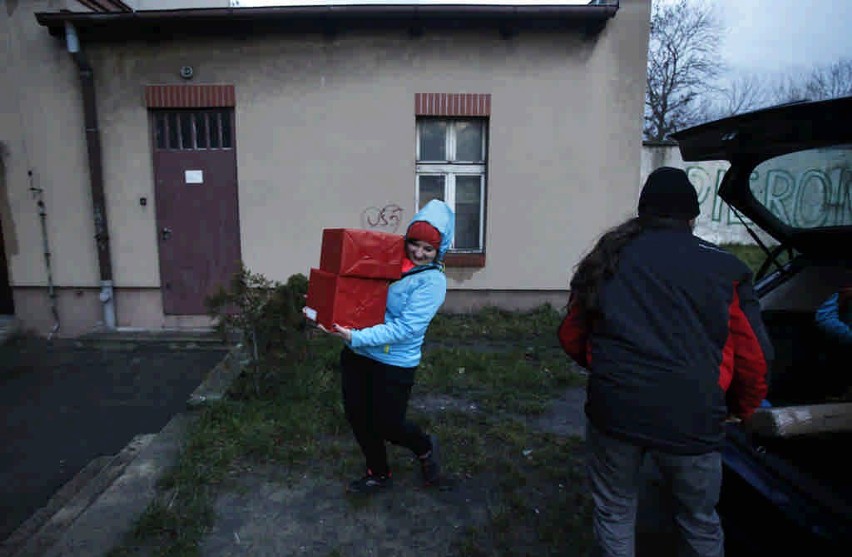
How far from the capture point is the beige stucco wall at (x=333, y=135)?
6.25m

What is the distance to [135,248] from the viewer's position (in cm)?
654

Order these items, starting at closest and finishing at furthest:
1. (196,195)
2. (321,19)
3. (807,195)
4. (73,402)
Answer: (807,195)
(73,402)
(321,19)
(196,195)

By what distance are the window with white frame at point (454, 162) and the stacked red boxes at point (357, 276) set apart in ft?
13.6

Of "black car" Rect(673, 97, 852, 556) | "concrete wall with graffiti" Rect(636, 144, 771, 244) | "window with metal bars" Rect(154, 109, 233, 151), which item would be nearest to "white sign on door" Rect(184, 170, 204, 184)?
"window with metal bars" Rect(154, 109, 233, 151)

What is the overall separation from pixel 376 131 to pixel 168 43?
2.69 m

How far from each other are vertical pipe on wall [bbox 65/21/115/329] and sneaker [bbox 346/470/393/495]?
17.0 feet

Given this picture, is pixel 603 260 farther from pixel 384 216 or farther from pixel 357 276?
pixel 384 216

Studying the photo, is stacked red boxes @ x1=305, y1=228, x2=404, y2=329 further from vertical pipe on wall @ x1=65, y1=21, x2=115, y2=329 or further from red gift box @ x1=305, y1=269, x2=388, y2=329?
vertical pipe on wall @ x1=65, y1=21, x2=115, y2=329

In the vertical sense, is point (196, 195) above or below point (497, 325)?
above

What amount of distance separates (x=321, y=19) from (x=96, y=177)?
11.0ft

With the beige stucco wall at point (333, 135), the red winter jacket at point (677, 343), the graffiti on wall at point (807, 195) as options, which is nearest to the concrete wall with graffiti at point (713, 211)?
the beige stucco wall at point (333, 135)

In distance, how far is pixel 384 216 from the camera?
21.4ft

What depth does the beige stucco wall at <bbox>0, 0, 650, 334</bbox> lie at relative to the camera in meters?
6.25

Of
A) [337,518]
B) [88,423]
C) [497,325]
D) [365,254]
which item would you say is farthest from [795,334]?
[88,423]
